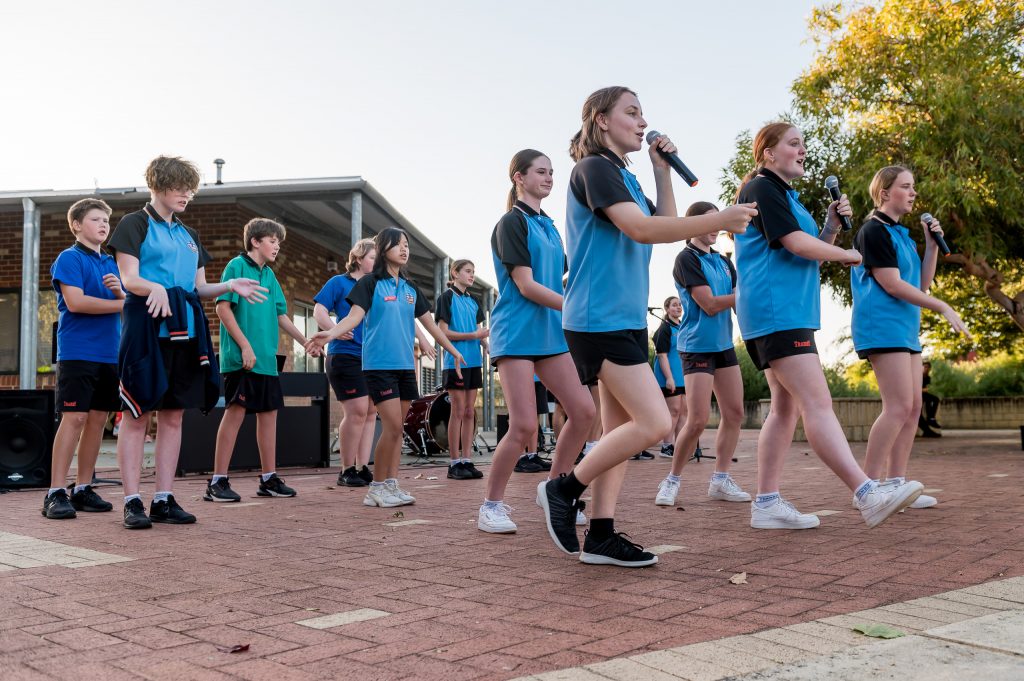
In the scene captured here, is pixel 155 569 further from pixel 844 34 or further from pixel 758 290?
pixel 844 34

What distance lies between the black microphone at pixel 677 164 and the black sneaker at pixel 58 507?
4.12 metres

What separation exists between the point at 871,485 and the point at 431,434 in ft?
26.3

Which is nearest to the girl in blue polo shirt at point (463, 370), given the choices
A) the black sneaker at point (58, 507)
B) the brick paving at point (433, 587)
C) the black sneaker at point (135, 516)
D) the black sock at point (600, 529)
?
the brick paving at point (433, 587)

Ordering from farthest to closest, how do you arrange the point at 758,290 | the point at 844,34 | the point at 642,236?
1. the point at 844,34
2. the point at 758,290
3. the point at 642,236

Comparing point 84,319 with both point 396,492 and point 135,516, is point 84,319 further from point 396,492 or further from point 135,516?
point 396,492

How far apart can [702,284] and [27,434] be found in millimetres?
5384

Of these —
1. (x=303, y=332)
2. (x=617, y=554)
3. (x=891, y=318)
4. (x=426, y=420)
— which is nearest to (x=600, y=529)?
(x=617, y=554)

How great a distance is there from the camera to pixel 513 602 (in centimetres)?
309

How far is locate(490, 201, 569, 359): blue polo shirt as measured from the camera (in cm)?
463

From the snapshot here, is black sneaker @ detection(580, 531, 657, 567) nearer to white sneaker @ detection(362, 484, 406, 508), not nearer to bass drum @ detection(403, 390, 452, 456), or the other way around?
white sneaker @ detection(362, 484, 406, 508)

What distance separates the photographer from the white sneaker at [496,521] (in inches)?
185

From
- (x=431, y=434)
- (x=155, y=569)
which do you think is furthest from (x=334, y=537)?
(x=431, y=434)

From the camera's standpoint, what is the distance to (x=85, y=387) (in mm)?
5633

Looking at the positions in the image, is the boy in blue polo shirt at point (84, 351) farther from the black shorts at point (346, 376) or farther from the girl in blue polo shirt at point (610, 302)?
the girl in blue polo shirt at point (610, 302)
